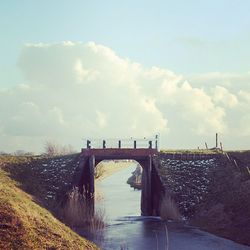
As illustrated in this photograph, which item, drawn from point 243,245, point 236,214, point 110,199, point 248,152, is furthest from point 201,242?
point 110,199

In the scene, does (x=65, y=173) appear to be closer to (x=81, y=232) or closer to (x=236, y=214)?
Result: (x=81, y=232)

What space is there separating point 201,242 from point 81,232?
32.8ft

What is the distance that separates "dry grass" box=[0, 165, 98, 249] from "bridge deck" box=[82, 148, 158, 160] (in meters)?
20.4

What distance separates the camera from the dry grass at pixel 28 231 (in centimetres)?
2317

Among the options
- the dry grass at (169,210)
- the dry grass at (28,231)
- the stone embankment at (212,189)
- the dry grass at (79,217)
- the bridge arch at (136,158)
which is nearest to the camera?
the dry grass at (28,231)

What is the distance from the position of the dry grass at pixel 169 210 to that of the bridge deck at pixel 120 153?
7.35 metres

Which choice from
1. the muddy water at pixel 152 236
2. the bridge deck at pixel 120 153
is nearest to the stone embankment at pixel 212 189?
the bridge deck at pixel 120 153

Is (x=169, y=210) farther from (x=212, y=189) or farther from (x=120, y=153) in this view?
(x=120, y=153)

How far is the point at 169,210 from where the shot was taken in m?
43.1

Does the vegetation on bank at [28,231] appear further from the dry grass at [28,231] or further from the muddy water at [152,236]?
the muddy water at [152,236]

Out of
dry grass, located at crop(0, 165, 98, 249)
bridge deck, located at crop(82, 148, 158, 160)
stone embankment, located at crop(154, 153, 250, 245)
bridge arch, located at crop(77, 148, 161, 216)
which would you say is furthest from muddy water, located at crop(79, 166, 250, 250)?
bridge deck, located at crop(82, 148, 158, 160)

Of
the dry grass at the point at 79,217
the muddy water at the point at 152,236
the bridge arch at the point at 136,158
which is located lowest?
the muddy water at the point at 152,236

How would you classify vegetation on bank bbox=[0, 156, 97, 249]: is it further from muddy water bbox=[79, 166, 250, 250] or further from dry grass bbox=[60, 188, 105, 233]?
dry grass bbox=[60, 188, 105, 233]

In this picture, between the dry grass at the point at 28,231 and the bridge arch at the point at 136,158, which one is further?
the bridge arch at the point at 136,158
